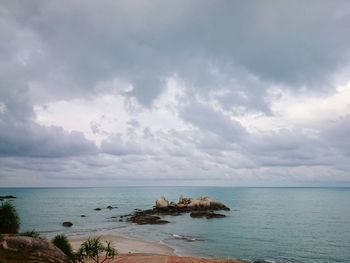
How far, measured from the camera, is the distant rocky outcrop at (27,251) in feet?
85.3

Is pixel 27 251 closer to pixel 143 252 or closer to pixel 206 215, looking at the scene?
pixel 143 252

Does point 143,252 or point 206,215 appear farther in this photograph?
point 206,215

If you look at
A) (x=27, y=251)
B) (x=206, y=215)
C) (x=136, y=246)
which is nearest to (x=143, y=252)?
(x=136, y=246)

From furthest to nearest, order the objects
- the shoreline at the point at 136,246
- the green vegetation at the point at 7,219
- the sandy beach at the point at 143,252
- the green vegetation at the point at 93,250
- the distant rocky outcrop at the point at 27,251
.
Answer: the shoreline at the point at 136,246 < the sandy beach at the point at 143,252 < the green vegetation at the point at 7,219 < the green vegetation at the point at 93,250 < the distant rocky outcrop at the point at 27,251

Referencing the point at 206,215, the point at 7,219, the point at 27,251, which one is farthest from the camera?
the point at 206,215

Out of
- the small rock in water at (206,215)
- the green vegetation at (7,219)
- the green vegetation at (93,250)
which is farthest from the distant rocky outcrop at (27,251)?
the small rock in water at (206,215)

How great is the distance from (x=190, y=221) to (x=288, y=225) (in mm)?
27014

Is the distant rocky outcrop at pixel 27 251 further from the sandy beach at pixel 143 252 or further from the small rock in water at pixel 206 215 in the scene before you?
the small rock in water at pixel 206 215

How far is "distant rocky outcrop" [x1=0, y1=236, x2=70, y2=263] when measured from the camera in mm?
26000

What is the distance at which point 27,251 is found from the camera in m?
27.0

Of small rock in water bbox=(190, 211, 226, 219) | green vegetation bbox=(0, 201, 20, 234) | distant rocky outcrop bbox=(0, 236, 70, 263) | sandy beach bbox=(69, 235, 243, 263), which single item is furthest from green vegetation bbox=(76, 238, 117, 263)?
small rock in water bbox=(190, 211, 226, 219)

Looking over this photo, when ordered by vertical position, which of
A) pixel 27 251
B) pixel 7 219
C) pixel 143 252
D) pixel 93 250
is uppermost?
pixel 7 219

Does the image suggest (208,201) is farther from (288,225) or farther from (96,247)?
(96,247)

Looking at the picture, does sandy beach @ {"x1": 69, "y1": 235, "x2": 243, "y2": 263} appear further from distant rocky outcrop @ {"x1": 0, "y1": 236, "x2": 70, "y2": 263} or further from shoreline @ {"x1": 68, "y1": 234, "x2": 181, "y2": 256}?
distant rocky outcrop @ {"x1": 0, "y1": 236, "x2": 70, "y2": 263}
